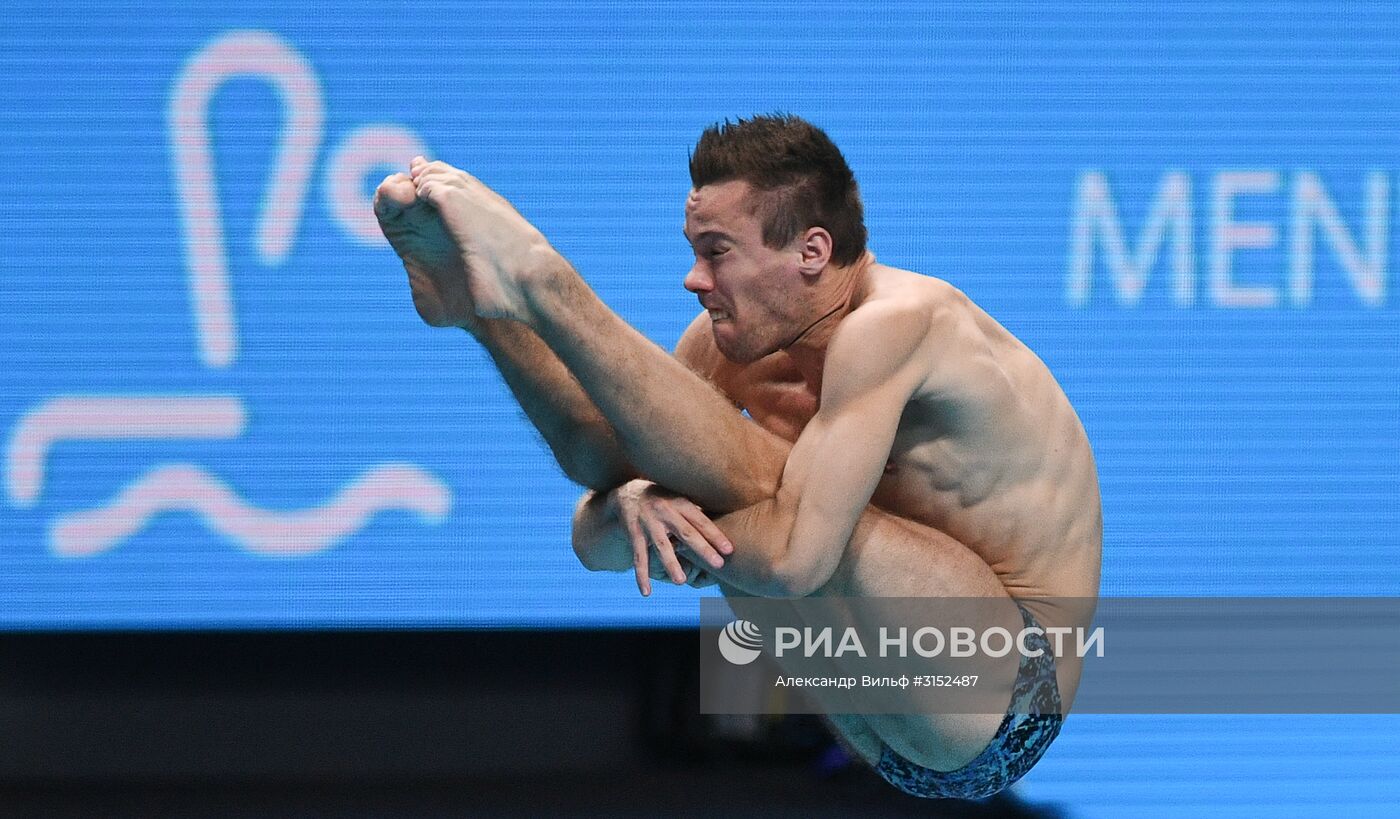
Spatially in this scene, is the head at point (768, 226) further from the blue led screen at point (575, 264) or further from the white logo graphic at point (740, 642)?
the blue led screen at point (575, 264)

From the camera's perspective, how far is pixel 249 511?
3.63 metres

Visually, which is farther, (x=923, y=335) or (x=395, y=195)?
(x=923, y=335)

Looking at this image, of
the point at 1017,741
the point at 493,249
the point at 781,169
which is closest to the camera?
the point at 493,249

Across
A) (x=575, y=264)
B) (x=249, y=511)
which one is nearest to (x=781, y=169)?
(x=575, y=264)

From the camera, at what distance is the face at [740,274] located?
1968 millimetres

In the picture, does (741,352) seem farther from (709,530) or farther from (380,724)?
(380,724)

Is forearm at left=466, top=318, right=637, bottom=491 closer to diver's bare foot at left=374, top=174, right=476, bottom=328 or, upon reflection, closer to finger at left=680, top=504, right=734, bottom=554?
diver's bare foot at left=374, top=174, right=476, bottom=328

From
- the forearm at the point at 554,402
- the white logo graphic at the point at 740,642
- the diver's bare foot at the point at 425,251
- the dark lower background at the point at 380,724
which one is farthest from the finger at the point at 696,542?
the dark lower background at the point at 380,724

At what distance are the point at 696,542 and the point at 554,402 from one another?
0.28 meters

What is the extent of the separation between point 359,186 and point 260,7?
510mm

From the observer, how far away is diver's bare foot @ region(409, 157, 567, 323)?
1712 mm

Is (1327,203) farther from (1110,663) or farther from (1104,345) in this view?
(1110,663)

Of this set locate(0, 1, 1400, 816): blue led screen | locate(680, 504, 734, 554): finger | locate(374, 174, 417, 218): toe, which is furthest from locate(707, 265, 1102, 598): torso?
locate(0, 1, 1400, 816): blue led screen

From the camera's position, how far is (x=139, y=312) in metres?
3.69
